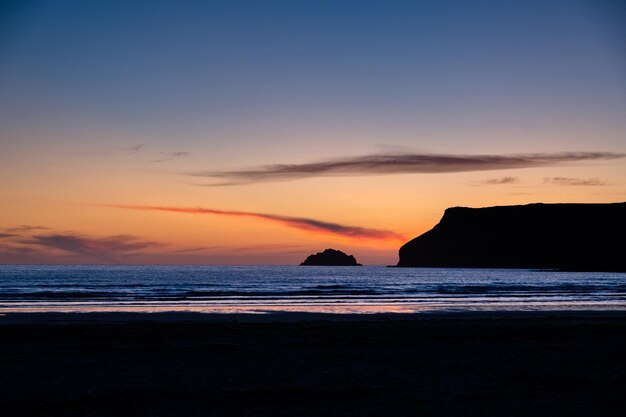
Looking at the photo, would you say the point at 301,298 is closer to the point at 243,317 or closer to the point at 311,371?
the point at 243,317

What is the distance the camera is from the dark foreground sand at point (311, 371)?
10445 millimetres

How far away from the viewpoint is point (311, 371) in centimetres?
1417

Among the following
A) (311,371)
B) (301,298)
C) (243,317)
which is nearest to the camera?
(311,371)

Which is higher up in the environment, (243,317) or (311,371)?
(243,317)

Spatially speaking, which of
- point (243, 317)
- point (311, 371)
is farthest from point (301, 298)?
point (311, 371)

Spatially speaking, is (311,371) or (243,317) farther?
(243,317)

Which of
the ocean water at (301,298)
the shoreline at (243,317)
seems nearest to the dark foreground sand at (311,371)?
the shoreline at (243,317)

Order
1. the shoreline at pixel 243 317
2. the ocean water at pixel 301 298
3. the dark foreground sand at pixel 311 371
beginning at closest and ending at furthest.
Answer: the dark foreground sand at pixel 311 371 < the shoreline at pixel 243 317 < the ocean water at pixel 301 298

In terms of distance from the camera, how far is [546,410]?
1021 cm

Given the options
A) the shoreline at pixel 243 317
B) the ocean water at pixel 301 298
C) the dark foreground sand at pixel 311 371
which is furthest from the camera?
the ocean water at pixel 301 298

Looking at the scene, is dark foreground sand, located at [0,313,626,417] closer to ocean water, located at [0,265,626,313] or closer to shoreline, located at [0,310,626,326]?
shoreline, located at [0,310,626,326]

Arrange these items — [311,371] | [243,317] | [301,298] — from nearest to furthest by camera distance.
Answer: [311,371] < [243,317] < [301,298]

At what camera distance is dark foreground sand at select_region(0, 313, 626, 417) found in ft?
34.3

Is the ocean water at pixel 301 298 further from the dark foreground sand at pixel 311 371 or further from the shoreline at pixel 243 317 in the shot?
the dark foreground sand at pixel 311 371
